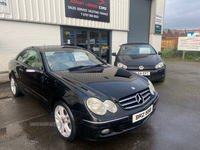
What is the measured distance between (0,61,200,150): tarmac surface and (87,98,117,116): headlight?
2.09 feet

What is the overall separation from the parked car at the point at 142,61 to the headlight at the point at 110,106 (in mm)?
3288

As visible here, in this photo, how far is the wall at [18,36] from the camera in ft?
19.2

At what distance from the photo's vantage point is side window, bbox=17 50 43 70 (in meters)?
3.07

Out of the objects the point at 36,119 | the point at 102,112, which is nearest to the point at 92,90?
the point at 102,112

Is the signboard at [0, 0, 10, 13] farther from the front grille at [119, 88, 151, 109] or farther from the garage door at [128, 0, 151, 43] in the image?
the garage door at [128, 0, 151, 43]

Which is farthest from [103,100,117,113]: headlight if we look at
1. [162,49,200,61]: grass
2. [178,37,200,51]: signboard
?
[162,49,200,61]: grass

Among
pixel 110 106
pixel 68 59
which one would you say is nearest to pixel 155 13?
pixel 68 59

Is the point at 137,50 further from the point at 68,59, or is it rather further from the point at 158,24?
the point at 158,24

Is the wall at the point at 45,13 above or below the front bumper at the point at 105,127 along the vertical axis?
above

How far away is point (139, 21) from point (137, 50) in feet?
20.1

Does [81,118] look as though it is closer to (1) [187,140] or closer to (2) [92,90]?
(2) [92,90]

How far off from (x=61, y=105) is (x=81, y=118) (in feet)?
1.52

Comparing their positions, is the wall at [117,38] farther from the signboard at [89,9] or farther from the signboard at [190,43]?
the signboard at [190,43]

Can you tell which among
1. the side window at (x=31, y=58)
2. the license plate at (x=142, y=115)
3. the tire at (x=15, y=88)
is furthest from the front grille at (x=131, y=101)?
the tire at (x=15, y=88)
